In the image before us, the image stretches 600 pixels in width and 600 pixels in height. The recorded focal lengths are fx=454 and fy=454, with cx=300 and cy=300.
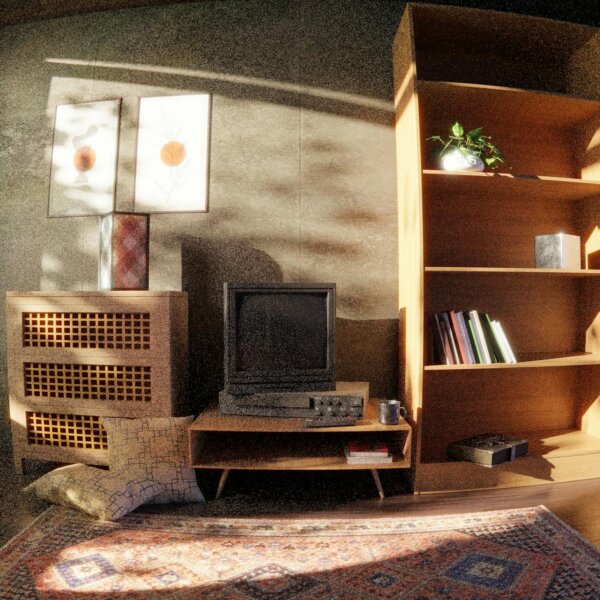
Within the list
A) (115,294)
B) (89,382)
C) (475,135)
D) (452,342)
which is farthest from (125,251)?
(475,135)

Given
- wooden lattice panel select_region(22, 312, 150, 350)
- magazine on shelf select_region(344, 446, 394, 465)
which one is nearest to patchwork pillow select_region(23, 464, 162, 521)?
wooden lattice panel select_region(22, 312, 150, 350)

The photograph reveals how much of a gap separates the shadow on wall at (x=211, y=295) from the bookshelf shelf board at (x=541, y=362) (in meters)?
1.03

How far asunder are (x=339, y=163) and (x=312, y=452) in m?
1.54

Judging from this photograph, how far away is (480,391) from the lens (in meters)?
2.48

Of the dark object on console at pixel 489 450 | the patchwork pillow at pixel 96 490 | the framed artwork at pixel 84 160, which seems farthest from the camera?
the framed artwork at pixel 84 160

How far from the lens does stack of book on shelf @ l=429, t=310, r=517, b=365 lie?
216 centimetres

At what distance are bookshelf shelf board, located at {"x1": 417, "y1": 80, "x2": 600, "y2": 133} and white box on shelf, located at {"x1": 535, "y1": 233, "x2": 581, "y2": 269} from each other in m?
0.67

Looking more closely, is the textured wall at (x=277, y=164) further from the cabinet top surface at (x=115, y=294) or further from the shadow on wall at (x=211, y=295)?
the cabinet top surface at (x=115, y=294)

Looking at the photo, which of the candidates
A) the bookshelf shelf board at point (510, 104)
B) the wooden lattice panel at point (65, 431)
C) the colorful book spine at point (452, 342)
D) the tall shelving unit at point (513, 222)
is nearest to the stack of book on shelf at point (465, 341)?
the colorful book spine at point (452, 342)

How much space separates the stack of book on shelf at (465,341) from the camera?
7.09ft

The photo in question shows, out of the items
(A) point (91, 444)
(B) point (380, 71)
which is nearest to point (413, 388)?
(A) point (91, 444)

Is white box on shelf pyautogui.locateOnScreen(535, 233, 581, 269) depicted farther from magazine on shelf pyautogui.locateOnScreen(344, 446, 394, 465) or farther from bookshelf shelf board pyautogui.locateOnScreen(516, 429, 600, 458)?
magazine on shelf pyautogui.locateOnScreen(344, 446, 394, 465)

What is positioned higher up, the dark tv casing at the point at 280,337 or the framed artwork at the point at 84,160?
the framed artwork at the point at 84,160

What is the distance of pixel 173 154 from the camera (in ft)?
8.48
